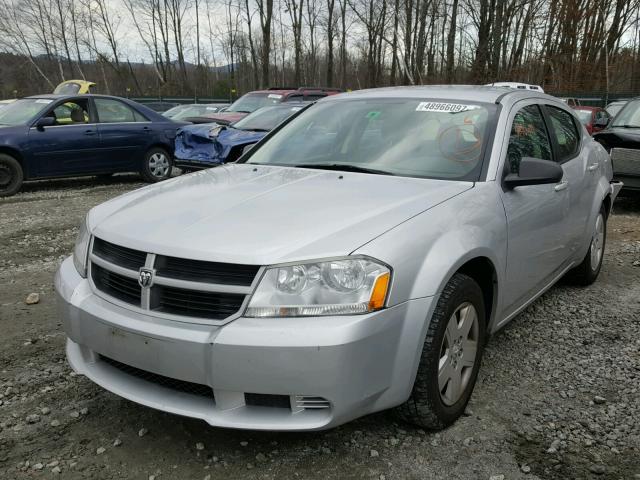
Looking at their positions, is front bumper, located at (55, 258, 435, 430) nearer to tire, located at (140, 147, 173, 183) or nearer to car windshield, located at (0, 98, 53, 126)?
car windshield, located at (0, 98, 53, 126)

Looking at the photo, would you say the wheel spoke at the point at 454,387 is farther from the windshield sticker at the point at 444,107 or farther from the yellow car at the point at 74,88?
the yellow car at the point at 74,88

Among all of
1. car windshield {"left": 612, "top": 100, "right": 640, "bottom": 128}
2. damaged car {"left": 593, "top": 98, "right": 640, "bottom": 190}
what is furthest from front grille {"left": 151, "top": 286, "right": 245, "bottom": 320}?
car windshield {"left": 612, "top": 100, "right": 640, "bottom": 128}

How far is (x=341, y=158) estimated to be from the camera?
3.42 m

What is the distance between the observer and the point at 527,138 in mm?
3533

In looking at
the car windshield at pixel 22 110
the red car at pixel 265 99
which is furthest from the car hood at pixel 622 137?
the car windshield at pixel 22 110

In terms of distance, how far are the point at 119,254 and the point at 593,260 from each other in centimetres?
380

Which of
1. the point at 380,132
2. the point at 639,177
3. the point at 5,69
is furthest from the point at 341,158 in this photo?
the point at 5,69

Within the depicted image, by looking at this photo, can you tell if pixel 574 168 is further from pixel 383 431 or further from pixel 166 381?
pixel 166 381

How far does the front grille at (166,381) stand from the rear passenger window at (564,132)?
2.84 meters

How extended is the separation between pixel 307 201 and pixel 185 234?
612mm

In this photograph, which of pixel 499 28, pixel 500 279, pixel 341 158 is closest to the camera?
pixel 500 279

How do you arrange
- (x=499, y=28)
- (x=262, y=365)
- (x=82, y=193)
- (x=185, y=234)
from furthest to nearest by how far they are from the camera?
(x=499, y=28), (x=82, y=193), (x=185, y=234), (x=262, y=365)

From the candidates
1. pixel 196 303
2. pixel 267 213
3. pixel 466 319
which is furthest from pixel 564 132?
pixel 196 303

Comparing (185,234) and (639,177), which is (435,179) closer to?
(185,234)
